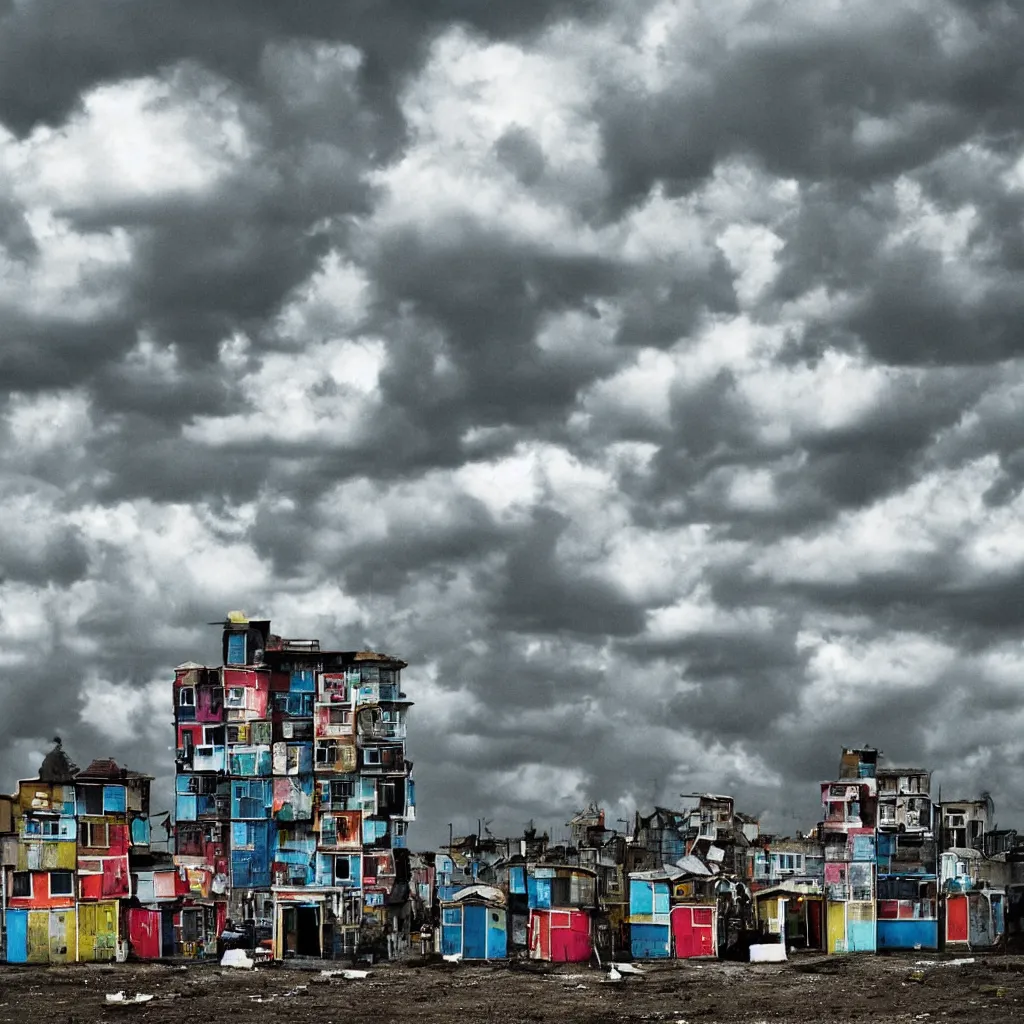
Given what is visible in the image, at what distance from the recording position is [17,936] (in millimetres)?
84625

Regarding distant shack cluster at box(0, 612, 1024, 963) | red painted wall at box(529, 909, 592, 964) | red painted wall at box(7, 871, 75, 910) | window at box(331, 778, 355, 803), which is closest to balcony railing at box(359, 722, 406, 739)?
distant shack cluster at box(0, 612, 1024, 963)

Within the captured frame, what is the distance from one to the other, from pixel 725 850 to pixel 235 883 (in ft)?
115

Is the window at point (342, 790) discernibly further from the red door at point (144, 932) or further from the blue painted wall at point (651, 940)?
the blue painted wall at point (651, 940)

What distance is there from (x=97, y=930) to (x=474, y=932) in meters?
21.6

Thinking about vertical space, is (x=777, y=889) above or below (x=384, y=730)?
below

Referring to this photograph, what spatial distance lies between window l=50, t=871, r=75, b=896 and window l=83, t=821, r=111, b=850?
2.25 meters

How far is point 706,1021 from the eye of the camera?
60.7 meters

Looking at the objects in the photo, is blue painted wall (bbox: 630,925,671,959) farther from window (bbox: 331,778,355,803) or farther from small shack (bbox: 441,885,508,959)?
window (bbox: 331,778,355,803)

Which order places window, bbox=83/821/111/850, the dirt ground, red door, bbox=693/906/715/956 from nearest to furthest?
the dirt ground, window, bbox=83/821/111/850, red door, bbox=693/906/715/956

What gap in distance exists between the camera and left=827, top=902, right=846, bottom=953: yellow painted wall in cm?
9438

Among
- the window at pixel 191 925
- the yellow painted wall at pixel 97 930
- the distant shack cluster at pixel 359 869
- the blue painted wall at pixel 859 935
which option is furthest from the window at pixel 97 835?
the blue painted wall at pixel 859 935

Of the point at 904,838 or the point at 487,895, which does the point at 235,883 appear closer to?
the point at 487,895

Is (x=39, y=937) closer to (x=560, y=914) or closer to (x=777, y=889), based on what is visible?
(x=560, y=914)

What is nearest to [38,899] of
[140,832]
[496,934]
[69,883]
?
[69,883]
